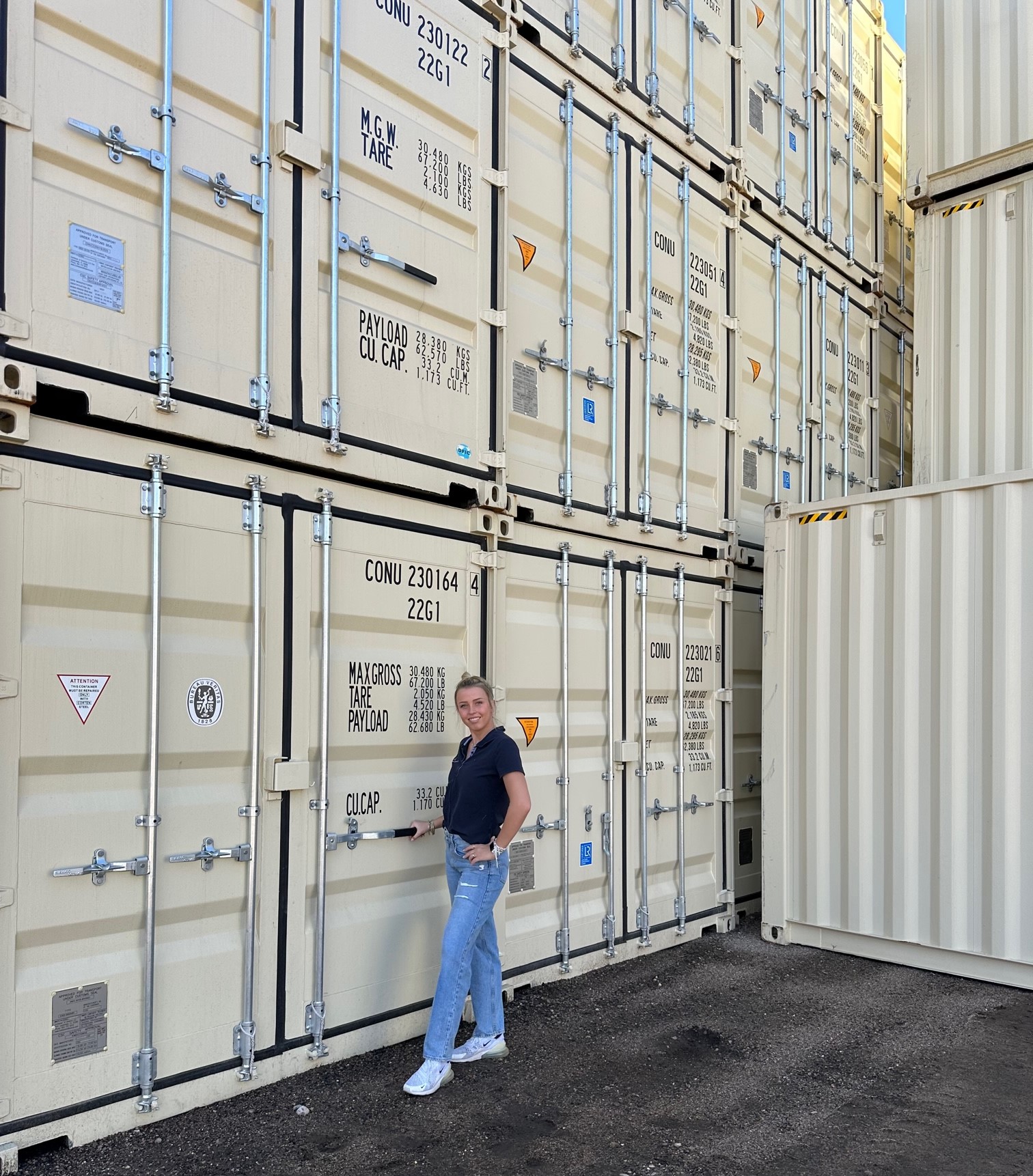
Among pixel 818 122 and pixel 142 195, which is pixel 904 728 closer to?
pixel 142 195

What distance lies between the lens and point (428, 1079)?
4164mm

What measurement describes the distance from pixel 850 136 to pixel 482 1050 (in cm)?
785

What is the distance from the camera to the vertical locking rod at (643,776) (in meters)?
6.23

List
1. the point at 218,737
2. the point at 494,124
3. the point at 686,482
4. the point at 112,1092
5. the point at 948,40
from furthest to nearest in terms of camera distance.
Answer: the point at 948,40, the point at 686,482, the point at 494,124, the point at 218,737, the point at 112,1092

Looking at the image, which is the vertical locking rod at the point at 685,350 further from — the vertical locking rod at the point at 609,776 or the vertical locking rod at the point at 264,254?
the vertical locking rod at the point at 264,254

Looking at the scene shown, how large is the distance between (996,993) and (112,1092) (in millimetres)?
4434

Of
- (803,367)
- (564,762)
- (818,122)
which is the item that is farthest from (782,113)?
(564,762)

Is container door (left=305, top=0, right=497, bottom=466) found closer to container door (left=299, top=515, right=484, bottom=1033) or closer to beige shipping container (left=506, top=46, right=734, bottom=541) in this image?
beige shipping container (left=506, top=46, right=734, bottom=541)

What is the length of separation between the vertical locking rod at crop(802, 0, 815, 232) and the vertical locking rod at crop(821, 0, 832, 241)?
193 millimetres

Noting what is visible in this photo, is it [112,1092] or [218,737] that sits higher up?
[218,737]

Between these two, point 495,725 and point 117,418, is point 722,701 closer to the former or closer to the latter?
point 495,725

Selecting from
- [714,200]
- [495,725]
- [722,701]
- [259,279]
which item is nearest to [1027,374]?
[714,200]

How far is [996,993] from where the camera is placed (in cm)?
571

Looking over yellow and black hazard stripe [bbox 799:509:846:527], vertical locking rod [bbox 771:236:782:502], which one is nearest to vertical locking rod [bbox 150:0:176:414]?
yellow and black hazard stripe [bbox 799:509:846:527]
